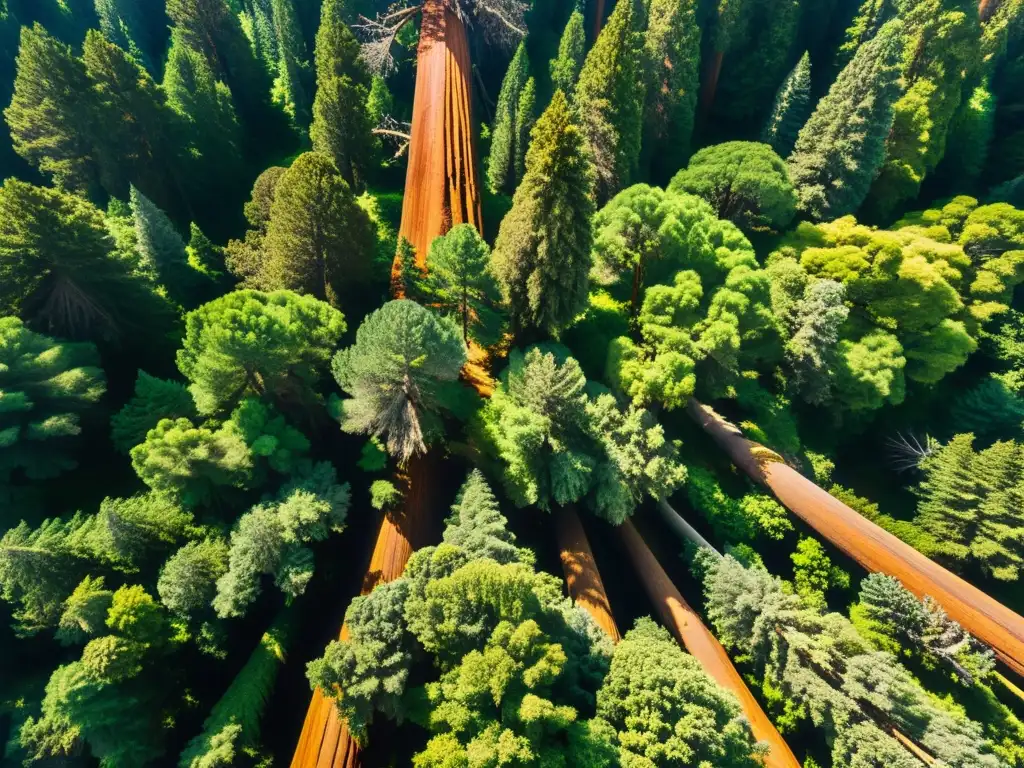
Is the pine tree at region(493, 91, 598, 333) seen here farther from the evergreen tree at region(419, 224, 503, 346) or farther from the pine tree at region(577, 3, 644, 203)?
the pine tree at region(577, 3, 644, 203)

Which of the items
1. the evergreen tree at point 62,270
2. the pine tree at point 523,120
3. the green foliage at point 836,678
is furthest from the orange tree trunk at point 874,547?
the evergreen tree at point 62,270

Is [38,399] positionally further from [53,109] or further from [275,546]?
[53,109]

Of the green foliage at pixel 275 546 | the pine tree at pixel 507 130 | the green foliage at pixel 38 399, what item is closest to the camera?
the green foliage at pixel 275 546

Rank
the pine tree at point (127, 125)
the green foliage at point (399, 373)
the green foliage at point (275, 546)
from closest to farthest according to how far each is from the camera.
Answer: the green foliage at point (275, 546), the green foliage at point (399, 373), the pine tree at point (127, 125)

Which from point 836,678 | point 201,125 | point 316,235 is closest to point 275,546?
point 316,235

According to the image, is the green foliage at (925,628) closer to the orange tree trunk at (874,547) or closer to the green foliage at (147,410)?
the orange tree trunk at (874,547)

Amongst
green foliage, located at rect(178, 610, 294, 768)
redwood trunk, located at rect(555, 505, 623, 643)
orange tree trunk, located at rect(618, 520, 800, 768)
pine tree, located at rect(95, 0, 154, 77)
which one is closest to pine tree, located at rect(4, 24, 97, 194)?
pine tree, located at rect(95, 0, 154, 77)

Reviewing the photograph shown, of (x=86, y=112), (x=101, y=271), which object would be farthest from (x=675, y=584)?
(x=86, y=112)
